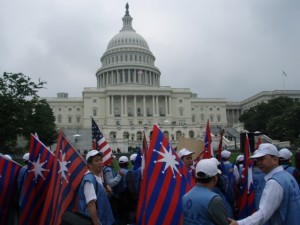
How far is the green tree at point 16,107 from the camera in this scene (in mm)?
34594

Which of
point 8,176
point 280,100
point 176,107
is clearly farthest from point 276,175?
point 176,107

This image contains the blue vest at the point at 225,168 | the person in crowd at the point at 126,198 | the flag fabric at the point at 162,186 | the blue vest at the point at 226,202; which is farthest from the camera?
the blue vest at the point at 225,168

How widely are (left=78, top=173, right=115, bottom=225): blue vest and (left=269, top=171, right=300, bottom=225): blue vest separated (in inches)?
87.4

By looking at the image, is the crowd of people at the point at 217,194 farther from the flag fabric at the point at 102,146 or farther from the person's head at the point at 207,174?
the flag fabric at the point at 102,146

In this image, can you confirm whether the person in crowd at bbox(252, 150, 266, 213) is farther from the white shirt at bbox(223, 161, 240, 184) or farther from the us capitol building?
the us capitol building

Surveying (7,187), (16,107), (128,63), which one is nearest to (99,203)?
(7,187)

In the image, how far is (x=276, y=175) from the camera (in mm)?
4152

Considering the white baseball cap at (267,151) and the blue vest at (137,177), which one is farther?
the blue vest at (137,177)

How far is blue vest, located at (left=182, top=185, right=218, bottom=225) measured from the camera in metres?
3.87

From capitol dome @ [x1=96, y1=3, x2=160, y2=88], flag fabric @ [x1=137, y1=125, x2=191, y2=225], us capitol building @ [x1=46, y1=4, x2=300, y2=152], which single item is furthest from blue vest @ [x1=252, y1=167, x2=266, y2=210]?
capitol dome @ [x1=96, y1=3, x2=160, y2=88]

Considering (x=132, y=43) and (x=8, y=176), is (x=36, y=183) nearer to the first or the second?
(x=8, y=176)

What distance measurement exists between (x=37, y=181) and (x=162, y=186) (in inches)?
105

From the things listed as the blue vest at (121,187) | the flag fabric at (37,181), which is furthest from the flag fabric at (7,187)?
the blue vest at (121,187)

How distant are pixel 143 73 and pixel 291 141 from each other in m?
57.0
